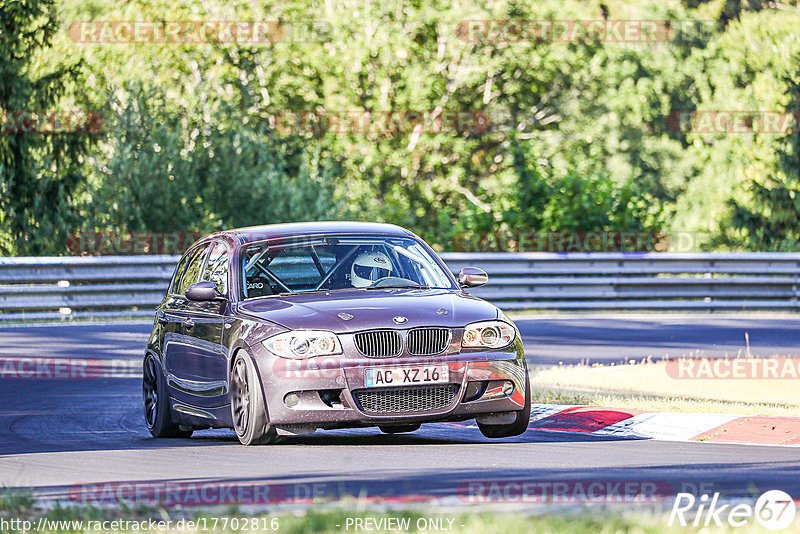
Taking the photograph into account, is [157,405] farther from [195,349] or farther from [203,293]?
[203,293]

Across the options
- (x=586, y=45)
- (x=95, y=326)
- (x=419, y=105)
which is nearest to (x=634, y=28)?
(x=586, y=45)

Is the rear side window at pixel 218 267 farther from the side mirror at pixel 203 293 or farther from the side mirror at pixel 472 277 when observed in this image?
the side mirror at pixel 472 277

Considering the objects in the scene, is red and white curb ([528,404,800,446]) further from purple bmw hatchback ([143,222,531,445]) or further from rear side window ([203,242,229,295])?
rear side window ([203,242,229,295])

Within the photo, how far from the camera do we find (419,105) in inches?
1602

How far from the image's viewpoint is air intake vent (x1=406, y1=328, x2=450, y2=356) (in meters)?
9.28

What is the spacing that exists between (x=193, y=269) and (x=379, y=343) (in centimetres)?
294

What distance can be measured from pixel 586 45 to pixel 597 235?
55.1 feet

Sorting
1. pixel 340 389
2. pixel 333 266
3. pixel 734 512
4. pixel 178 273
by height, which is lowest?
pixel 734 512

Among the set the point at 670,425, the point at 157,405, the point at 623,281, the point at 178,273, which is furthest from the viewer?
the point at 623,281

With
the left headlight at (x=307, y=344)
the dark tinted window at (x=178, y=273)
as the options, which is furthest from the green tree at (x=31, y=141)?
the left headlight at (x=307, y=344)

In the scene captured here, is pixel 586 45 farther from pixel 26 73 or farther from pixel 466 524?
pixel 466 524

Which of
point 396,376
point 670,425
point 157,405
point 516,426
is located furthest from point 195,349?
point 670,425

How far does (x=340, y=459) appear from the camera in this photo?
871cm

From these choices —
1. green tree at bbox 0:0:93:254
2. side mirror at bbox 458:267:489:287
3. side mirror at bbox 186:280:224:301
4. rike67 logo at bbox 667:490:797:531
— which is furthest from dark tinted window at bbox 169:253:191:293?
Answer: green tree at bbox 0:0:93:254
